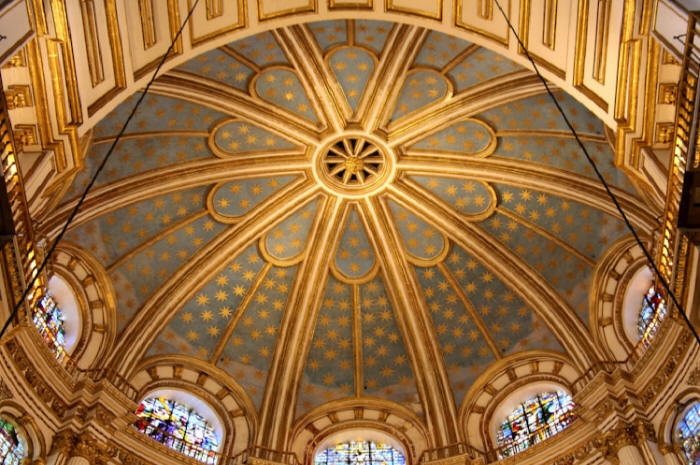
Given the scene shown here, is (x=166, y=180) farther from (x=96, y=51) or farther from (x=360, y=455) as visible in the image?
(x=360, y=455)

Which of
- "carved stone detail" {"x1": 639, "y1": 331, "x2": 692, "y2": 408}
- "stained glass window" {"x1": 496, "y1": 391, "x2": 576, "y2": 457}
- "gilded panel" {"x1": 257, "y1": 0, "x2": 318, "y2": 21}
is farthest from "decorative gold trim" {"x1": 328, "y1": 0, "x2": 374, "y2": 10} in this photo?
"stained glass window" {"x1": 496, "y1": 391, "x2": 576, "y2": 457}

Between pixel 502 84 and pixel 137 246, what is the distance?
8.87 meters

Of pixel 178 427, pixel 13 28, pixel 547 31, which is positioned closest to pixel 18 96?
pixel 13 28

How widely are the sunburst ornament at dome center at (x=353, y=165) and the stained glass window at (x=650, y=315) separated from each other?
671 cm

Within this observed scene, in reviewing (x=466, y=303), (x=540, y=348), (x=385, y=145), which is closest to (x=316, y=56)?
(x=385, y=145)

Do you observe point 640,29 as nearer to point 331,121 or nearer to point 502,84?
point 502,84

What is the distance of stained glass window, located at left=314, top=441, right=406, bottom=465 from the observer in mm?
19531

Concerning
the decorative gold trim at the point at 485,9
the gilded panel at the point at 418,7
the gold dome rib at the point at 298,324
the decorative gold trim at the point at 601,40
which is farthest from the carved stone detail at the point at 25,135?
the gold dome rib at the point at 298,324

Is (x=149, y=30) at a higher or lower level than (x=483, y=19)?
lower

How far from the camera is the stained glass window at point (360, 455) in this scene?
1953 cm

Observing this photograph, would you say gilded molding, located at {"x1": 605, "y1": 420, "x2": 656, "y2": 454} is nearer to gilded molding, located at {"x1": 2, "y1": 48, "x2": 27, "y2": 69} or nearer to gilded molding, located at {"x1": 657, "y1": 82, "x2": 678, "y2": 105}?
gilded molding, located at {"x1": 657, "y1": 82, "x2": 678, "y2": 105}

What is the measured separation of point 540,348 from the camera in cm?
2025

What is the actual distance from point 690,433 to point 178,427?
10.1m

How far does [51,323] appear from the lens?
726 inches
